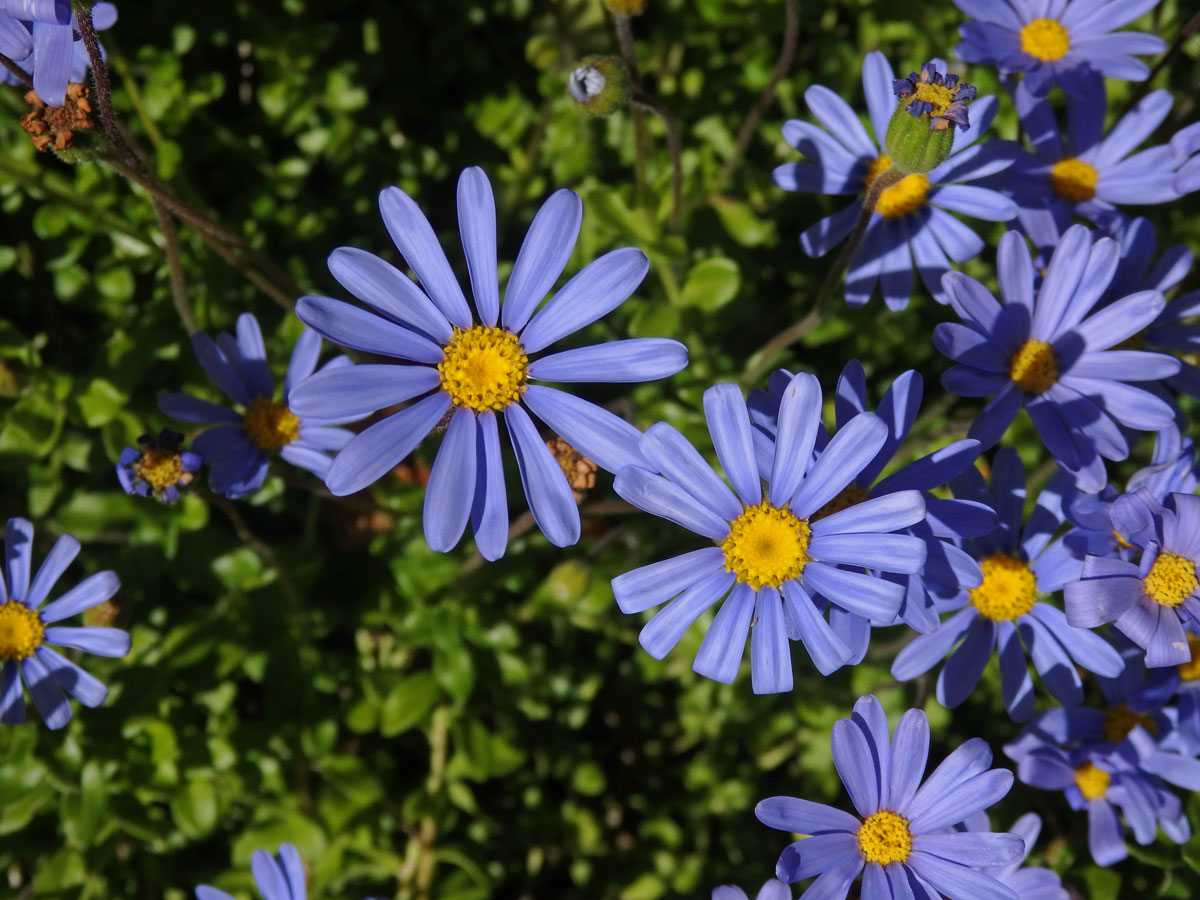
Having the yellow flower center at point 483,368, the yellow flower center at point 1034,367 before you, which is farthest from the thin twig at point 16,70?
the yellow flower center at point 1034,367

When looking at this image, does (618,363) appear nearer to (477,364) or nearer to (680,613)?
(477,364)

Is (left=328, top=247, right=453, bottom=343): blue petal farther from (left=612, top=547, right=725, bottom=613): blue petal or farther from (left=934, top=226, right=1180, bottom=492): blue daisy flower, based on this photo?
(left=934, top=226, right=1180, bottom=492): blue daisy flower

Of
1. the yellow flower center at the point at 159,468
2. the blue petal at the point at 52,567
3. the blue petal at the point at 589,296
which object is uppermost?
the blue petal at the point at 589,296

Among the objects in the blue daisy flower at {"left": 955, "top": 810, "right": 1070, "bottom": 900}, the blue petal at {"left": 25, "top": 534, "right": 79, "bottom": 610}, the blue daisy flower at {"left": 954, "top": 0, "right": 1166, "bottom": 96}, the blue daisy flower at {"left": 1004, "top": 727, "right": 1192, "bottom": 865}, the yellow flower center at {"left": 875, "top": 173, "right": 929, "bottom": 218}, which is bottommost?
the blue daisy flower at {"left": 955, "top": 810, "right": 1070, "bottom": 900}

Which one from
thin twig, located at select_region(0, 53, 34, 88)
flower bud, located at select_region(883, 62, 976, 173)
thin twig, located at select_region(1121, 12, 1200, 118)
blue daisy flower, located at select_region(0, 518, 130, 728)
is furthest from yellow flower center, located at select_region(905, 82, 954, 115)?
blue daisy flower, located at select_region(0, 518, 130, 728)

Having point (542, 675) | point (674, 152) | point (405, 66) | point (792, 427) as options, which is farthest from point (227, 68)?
point (792, 427)

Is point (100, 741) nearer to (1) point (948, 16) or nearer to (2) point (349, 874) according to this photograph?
(2) point (349, 874)

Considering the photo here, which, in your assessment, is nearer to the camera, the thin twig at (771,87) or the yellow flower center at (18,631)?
the yellow flower center at (18,631)

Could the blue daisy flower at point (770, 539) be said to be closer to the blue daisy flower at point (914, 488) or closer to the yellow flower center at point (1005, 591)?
the blue daisy flower at point (914, 488)
